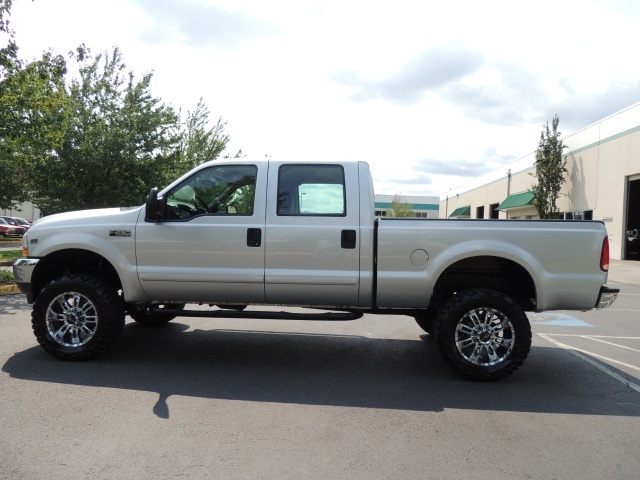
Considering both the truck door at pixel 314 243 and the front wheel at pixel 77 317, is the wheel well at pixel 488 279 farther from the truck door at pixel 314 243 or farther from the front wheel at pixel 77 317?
the front wheel at pixel 77 317

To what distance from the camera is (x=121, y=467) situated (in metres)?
3.16

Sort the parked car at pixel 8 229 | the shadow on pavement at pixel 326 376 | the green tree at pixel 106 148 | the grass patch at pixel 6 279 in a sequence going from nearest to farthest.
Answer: the shadow on pavement at pixel 326 376, the grass patch at pixel 6 279, the green tree at pixel 106 148, the parked car at pixel 8 229

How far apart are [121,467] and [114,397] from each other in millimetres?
1374

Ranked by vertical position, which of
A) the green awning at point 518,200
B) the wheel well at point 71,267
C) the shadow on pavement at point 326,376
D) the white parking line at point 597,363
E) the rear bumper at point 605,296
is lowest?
the white parking line at point 597,363

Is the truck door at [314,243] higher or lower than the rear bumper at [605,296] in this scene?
higher

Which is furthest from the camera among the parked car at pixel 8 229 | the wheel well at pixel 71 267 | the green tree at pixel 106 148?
the parked car at pixel 8 229

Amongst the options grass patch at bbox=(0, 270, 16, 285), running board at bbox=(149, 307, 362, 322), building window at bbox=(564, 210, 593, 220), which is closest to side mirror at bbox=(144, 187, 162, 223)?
A: running board at bbox=(149, 307, 362, 322)

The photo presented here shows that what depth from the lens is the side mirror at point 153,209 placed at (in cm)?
530

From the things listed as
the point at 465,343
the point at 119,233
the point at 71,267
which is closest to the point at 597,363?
the point at 465,343

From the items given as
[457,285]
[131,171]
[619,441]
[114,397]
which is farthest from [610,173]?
[114,397]

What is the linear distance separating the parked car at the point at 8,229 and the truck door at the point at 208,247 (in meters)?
41.2

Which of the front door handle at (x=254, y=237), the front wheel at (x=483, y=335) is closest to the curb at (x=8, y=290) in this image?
the front door handle at (x=254, y=237)

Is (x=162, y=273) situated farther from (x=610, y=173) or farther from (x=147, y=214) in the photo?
(x=610, y=173)

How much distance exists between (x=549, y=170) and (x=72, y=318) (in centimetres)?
2770
